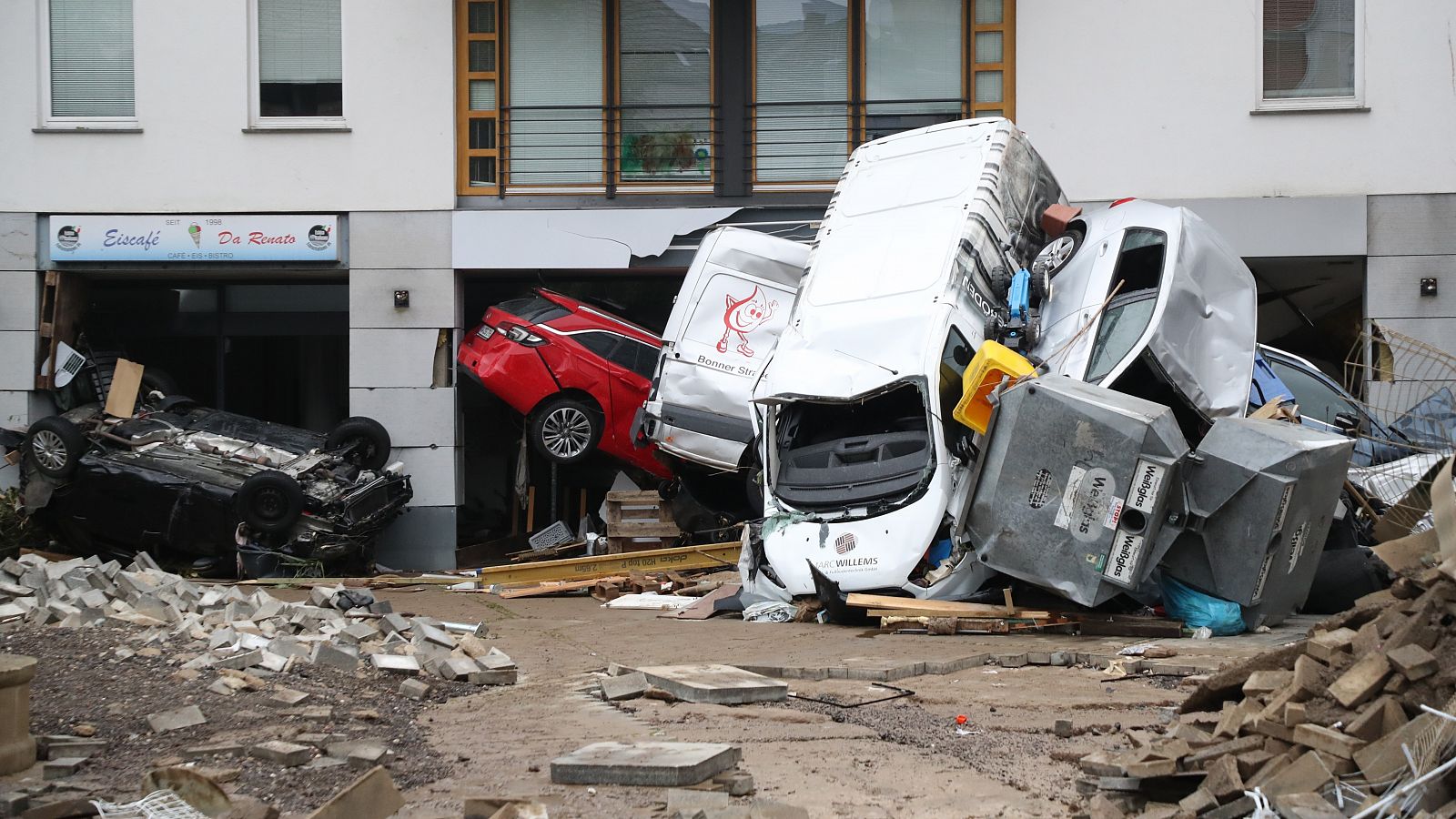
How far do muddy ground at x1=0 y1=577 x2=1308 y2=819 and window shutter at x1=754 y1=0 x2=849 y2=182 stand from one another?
29.2 ft

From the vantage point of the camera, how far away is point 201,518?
14.5 m

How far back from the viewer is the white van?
10.2m

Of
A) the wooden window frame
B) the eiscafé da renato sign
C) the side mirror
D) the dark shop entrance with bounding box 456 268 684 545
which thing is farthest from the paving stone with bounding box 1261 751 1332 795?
the eiscafé da renato sign

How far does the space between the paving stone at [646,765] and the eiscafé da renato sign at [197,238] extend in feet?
41.8

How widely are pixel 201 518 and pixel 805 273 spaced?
699 centimetres

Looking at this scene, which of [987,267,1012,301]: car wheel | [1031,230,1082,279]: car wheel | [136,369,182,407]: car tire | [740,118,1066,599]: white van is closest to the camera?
[740,118,1066,599]: white van

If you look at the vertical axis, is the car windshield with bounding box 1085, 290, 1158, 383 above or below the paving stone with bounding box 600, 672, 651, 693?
above

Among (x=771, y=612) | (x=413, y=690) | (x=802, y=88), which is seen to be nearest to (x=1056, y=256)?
(x=771, y=612)

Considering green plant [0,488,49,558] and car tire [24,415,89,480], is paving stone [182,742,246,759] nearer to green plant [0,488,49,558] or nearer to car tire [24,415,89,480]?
car tire [24,415,89,480]

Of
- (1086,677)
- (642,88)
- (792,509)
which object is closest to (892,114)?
(642,88)

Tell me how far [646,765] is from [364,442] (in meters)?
11.5

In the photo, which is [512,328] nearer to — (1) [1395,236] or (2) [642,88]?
(2) [642,88]

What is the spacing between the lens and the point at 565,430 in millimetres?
15523

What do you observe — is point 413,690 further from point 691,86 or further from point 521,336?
point 691,86
